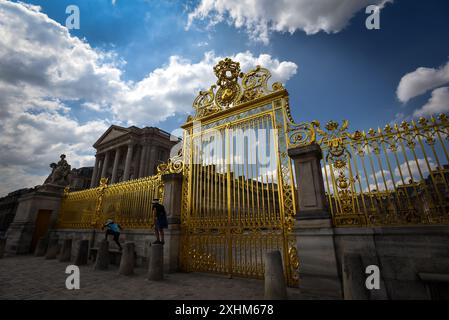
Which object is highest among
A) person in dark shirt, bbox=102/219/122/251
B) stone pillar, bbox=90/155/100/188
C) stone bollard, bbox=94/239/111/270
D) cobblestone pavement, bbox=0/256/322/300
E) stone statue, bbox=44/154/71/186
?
stone pillar, bbox=90/155/100/188

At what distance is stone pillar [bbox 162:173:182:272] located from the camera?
7.66 meters

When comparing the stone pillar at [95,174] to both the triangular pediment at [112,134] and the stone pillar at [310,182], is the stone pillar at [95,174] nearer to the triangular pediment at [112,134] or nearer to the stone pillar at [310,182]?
the triangular pediment at [112,134]

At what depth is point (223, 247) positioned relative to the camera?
23.6 ft

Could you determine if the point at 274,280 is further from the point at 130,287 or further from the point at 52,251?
the point at 52,251

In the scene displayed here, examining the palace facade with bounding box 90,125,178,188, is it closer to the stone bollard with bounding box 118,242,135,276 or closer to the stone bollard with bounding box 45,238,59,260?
the stone bollard with bounding box 45,238,59,260

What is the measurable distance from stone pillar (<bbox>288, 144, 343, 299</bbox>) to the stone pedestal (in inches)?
640

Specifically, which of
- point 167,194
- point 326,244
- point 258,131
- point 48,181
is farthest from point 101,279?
point 48,181

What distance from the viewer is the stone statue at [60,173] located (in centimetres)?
1520

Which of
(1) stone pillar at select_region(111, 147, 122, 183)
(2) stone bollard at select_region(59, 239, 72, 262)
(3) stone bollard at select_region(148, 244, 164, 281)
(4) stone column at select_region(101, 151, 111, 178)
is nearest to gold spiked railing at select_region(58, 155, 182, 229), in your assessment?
(2) stone bollard at select_region(59, 239, 72, 262)

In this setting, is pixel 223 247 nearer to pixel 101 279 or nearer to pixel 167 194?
pixel 167 194

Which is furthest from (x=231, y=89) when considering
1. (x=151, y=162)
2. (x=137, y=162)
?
(x=137, y=162)

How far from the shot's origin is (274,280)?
412 cm

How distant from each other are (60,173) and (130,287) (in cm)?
1421

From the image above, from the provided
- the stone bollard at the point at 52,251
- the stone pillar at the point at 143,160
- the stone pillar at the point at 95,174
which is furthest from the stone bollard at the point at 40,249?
the stone pillar at the point at 95,174
